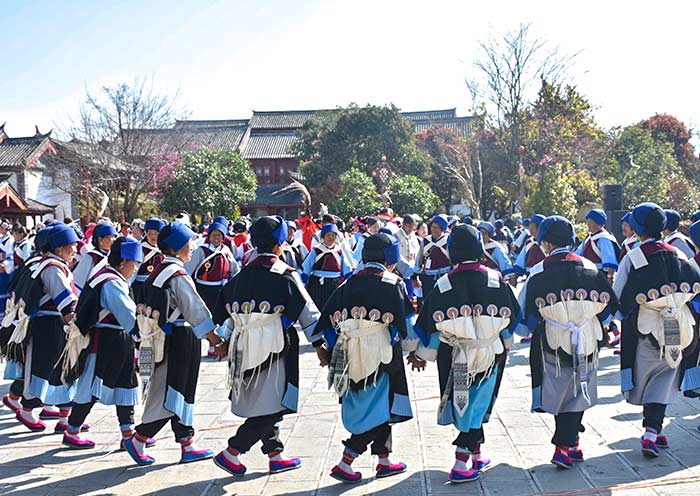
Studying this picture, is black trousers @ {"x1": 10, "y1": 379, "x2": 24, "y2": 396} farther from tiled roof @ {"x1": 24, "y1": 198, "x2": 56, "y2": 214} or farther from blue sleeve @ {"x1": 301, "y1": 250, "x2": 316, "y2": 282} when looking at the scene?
tiled roof @ {"x1": 24, "y1": 198, "x2": 56, "y2": 214}

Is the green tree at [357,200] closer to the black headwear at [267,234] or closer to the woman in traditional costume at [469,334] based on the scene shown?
the black headwear at [267,234]

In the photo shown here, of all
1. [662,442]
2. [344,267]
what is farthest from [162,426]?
[344,267]

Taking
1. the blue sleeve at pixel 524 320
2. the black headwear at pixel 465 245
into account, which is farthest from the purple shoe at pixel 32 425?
the blue sleeve at pixel 524 320

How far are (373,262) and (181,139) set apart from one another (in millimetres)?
25694

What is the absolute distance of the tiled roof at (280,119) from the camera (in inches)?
2095

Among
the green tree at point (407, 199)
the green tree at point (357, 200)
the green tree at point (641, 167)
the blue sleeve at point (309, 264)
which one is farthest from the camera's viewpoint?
the green tree at point (641, 167)

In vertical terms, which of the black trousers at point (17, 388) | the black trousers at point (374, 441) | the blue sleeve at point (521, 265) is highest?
the blue sleeve at point (521, 265)

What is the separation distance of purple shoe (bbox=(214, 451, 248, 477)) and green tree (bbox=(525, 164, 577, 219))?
1842cm

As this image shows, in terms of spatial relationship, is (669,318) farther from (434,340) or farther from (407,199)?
(407,199)

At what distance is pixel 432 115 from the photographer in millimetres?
52750

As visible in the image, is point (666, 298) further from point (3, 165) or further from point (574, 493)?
point (3, 165)

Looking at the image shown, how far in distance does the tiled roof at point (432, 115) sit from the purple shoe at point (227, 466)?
47803mm

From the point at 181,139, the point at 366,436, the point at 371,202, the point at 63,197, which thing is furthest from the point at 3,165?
the point at 366,436

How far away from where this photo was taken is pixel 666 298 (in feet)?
18.0
